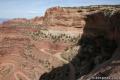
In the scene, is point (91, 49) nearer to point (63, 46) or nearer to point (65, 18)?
point (63, 46)

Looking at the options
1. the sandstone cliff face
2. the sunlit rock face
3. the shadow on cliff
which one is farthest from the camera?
the sandstone cliff face

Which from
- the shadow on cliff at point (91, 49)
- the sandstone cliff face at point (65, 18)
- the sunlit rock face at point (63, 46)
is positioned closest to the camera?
the shadow on cliff at point (91, 49)

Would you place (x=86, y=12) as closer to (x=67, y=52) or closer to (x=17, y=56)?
(x=67, y=52)

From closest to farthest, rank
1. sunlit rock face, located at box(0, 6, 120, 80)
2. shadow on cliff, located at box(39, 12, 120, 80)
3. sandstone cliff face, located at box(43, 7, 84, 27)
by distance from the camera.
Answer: shadow on cliff, located at box(39, 12, 120, 80) < sunlit rock face, located at box(0, 6, 120, 80) < sandstone cliff face, located at box(43, 7, 84, 27)

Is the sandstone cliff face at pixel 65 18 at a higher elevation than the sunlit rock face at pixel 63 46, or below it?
higher

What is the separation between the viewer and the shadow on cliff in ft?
154

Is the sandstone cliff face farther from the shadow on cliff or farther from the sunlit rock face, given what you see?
the shadow on cliff

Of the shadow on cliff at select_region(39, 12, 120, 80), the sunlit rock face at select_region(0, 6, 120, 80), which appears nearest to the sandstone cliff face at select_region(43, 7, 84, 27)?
the sunlit rock face at select_region(0, 6, 120, 80)

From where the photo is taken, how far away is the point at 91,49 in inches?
2146

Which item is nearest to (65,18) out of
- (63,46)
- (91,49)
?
(63,46)

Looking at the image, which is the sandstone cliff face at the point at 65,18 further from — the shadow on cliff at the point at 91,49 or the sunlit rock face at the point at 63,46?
the shadow on cliff at the point at 91,49

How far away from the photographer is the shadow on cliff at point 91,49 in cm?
4681

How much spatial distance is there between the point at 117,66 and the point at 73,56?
2980 cm

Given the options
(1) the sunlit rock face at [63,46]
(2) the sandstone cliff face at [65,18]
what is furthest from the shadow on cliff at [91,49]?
(2) the sandstone cliff face at [65,18]
